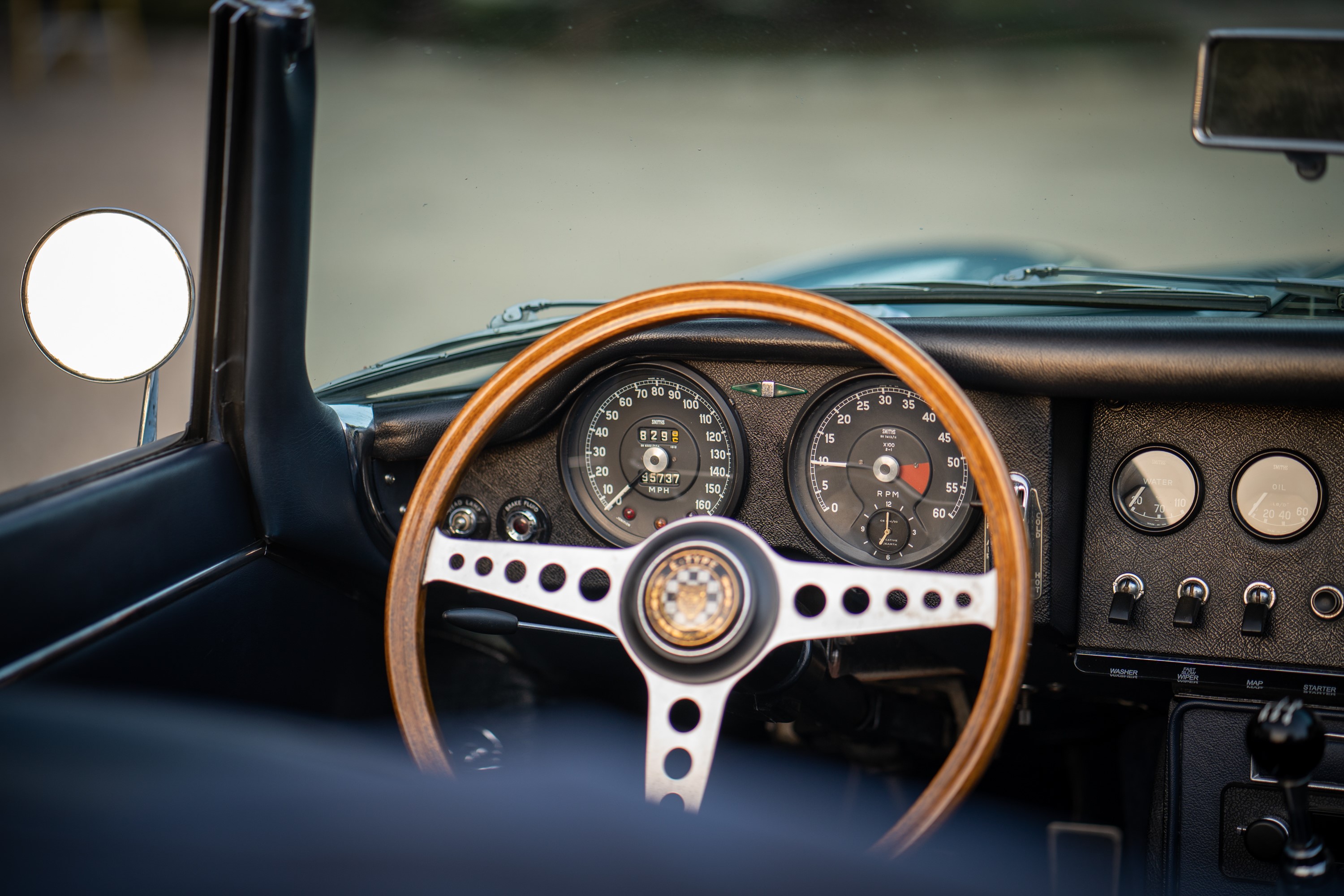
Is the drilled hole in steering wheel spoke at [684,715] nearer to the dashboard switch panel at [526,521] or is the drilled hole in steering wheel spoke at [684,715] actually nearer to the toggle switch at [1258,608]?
the dashboard switch panel at [526,521]

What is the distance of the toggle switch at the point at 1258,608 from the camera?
204 cm

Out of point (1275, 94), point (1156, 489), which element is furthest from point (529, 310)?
point (1275, 94)

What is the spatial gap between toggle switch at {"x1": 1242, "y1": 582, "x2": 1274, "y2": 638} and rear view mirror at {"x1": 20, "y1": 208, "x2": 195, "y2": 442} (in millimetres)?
→ 2064

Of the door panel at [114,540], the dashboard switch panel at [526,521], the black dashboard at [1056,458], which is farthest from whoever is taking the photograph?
the dashboard switch panel at [526,521]

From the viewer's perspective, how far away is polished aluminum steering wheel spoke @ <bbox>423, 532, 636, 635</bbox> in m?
1.51

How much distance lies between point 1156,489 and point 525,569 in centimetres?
130

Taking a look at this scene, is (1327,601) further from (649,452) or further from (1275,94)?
(649,452)

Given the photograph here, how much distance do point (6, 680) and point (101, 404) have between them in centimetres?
263

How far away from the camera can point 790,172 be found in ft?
9.23

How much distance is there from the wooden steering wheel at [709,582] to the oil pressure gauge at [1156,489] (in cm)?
84

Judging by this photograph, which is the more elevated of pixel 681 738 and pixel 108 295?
pixel 108 295

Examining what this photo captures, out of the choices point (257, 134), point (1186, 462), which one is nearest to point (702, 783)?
point (1186, 462)

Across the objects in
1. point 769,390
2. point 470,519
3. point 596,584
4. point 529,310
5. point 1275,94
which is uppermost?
point 1275,94

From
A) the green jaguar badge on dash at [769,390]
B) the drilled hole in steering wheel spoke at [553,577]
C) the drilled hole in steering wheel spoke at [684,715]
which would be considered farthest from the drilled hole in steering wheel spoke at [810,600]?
the drilled hole in steering wheel spoke at [553,577]
